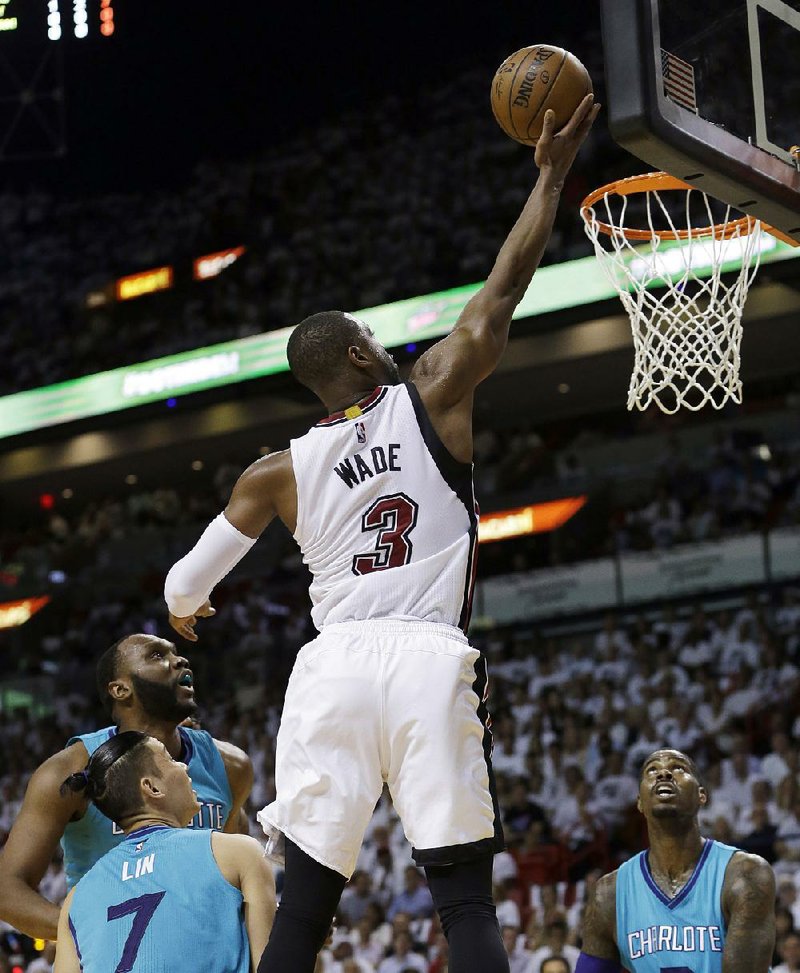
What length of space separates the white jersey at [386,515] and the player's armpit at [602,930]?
2151mm

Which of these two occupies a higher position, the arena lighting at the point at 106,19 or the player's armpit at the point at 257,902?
the arena lighting at the point at 106,19

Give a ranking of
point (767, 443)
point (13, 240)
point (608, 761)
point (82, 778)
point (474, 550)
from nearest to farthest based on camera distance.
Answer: point (474, 550), point (82, 778), point (608, 761), point (767, 443), point (13, 240)

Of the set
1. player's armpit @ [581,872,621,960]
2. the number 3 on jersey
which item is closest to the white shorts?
the number 3 on jersey

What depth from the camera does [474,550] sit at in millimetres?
3420

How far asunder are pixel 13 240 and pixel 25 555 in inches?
229

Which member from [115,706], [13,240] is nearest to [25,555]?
[13,240]

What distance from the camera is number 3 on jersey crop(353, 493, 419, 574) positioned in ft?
11.1

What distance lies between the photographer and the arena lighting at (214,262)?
19312 mm

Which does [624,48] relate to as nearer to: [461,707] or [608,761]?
[461,707]

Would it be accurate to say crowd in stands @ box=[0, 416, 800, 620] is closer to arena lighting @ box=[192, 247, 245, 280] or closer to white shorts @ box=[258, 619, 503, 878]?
arena lighting @ box=[192, 247, 245, 280]

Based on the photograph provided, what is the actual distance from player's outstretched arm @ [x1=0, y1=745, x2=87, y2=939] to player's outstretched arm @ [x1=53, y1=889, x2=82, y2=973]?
Result: 496 mm

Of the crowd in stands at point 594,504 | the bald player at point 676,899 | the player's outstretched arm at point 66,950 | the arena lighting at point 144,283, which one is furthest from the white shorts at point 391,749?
the arena lighting at point 144,283

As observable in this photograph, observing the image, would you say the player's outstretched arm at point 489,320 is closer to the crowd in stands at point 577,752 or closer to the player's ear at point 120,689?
the player's ear at point 120,689

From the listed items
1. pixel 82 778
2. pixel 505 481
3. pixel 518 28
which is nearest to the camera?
pixel 82 778
